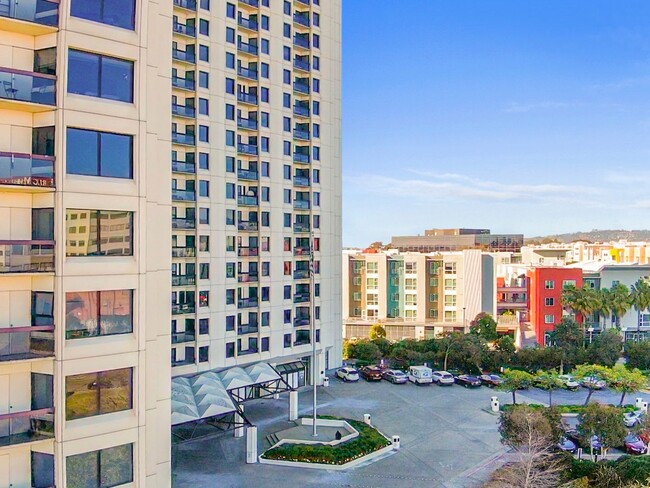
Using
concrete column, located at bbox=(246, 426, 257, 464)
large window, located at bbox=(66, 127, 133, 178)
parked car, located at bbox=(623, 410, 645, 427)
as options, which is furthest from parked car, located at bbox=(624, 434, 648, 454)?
large window, located at bbox=(66, 127, 133, 178)

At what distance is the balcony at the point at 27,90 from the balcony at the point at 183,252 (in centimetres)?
2159

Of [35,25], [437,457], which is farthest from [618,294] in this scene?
[35,25]

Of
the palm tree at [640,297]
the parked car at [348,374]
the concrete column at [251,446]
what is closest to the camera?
the concrete column at [251,446]

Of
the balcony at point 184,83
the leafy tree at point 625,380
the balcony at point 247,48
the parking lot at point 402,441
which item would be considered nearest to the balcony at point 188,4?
the balcony at point 247,48

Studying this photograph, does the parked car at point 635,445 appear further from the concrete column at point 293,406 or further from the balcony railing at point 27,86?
the balcony railing at point 27,86

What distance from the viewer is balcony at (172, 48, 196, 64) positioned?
35.8 metres

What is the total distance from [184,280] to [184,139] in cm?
867

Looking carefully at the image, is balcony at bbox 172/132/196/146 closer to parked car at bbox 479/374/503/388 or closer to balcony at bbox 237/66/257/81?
balcony at bbox 237/66/257/81

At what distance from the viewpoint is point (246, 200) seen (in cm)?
3994

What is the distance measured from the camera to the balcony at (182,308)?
116 feet

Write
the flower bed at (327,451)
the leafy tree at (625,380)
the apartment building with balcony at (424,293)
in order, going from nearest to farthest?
the flower bed at (327,451) < the leafy tree at (625,380) < the apartment building with balcony at (424,293)

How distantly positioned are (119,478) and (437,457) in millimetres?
17973

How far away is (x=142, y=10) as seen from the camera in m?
15.7

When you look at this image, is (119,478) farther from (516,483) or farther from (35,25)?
(516,483)
